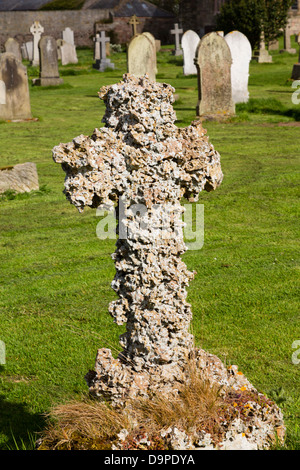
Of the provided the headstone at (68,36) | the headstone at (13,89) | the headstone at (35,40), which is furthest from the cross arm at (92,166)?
the headstone at (68,36)

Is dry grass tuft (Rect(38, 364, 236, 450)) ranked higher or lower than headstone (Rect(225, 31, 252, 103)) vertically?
lower

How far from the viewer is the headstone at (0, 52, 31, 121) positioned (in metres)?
16.4

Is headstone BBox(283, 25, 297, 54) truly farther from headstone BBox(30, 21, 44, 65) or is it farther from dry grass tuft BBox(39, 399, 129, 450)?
dry grass tuft BBox(39, 399, 129, 450)

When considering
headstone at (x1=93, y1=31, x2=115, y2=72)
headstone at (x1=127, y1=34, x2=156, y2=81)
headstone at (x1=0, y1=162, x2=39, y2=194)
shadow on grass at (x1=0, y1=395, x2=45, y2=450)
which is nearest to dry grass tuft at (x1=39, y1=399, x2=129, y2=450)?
shadow on grass at (x1=0, y1=395, x2=45, y2=450)

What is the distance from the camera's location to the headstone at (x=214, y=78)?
15.7 meters

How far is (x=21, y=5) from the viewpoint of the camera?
52562 millimetres

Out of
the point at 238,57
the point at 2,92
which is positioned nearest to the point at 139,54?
the point at 238,57

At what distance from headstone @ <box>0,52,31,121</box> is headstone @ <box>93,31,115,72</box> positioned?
1538cm

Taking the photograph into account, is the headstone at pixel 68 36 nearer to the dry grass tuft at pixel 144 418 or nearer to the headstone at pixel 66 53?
the headstone at pixel 66 53

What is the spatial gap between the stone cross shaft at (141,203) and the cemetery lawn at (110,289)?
0.42 meters

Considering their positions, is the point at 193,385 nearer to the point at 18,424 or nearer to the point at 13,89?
the point at 18,424

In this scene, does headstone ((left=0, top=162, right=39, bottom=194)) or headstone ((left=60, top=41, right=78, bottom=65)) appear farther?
headstone ((left=60, top=41, right=78, bottom=65))

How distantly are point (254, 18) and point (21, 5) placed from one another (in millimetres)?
28437
